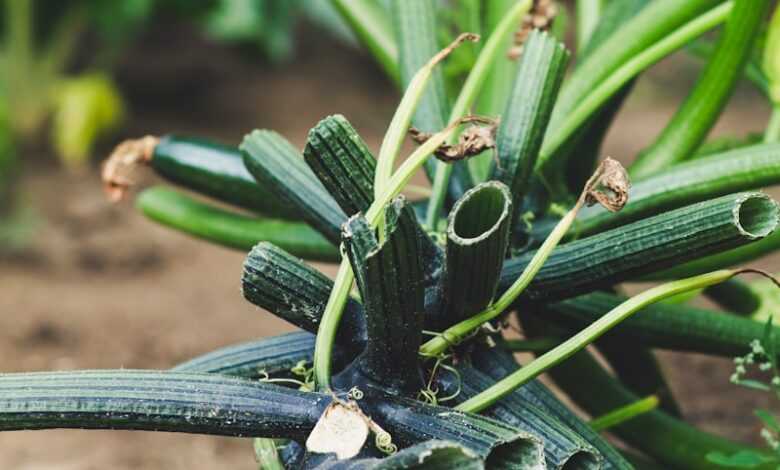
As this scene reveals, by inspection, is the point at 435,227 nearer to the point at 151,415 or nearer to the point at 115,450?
the point at 151,415

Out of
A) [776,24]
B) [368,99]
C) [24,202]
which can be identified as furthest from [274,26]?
[776,24]

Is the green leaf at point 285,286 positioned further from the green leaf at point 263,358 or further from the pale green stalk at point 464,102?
the pale green stalk at point 464,102

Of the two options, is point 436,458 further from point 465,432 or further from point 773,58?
point 773,58

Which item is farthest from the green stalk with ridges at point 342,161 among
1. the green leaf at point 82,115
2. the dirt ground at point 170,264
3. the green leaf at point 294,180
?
the green leaf at point 82,115

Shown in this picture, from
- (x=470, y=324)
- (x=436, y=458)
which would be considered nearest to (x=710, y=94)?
(x=470, y=324)

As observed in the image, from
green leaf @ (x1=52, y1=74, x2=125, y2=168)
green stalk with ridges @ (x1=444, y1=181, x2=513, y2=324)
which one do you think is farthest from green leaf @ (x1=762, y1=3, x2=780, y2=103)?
green leaf @ (x1=52, y1=74, x2=125, y2=168)
